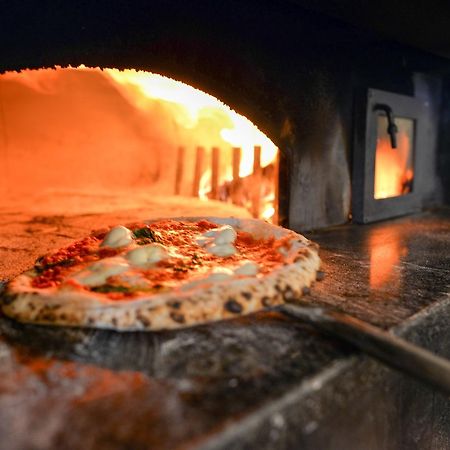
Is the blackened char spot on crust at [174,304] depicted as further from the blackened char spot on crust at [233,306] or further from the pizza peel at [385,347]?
the pizza peel at [385,347]

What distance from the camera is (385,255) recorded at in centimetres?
299

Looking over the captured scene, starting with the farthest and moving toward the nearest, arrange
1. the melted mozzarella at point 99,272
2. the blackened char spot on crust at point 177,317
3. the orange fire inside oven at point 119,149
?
the orange fire inside oven at point 119,149
the melted mozzarella at point 99,272
the blackened char spot on crust at point 177,317

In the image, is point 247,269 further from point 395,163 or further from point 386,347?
point 395,163

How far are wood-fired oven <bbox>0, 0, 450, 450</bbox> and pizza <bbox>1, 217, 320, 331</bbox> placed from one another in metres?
0.07

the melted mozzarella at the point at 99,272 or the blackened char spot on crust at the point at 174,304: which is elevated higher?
the melted mozzarella at the point at 99,272

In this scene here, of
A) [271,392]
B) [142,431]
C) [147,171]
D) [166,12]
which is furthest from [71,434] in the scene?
[147,171]

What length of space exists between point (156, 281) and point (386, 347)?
95cm

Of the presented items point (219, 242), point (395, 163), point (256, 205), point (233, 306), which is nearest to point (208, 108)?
point (256, 205)

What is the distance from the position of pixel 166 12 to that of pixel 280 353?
2.61m


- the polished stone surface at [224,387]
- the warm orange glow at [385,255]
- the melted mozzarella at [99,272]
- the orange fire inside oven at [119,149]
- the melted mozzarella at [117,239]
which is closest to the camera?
the polished stone surface at [224,387]

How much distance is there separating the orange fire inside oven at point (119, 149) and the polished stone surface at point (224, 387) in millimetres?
3406

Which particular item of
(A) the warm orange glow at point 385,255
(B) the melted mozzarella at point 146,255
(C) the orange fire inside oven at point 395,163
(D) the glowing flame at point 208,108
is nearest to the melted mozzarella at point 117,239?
(B) the melted mozzarella at point 146,255

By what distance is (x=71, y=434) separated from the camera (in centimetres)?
106

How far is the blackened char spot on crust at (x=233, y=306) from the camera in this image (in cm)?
171
